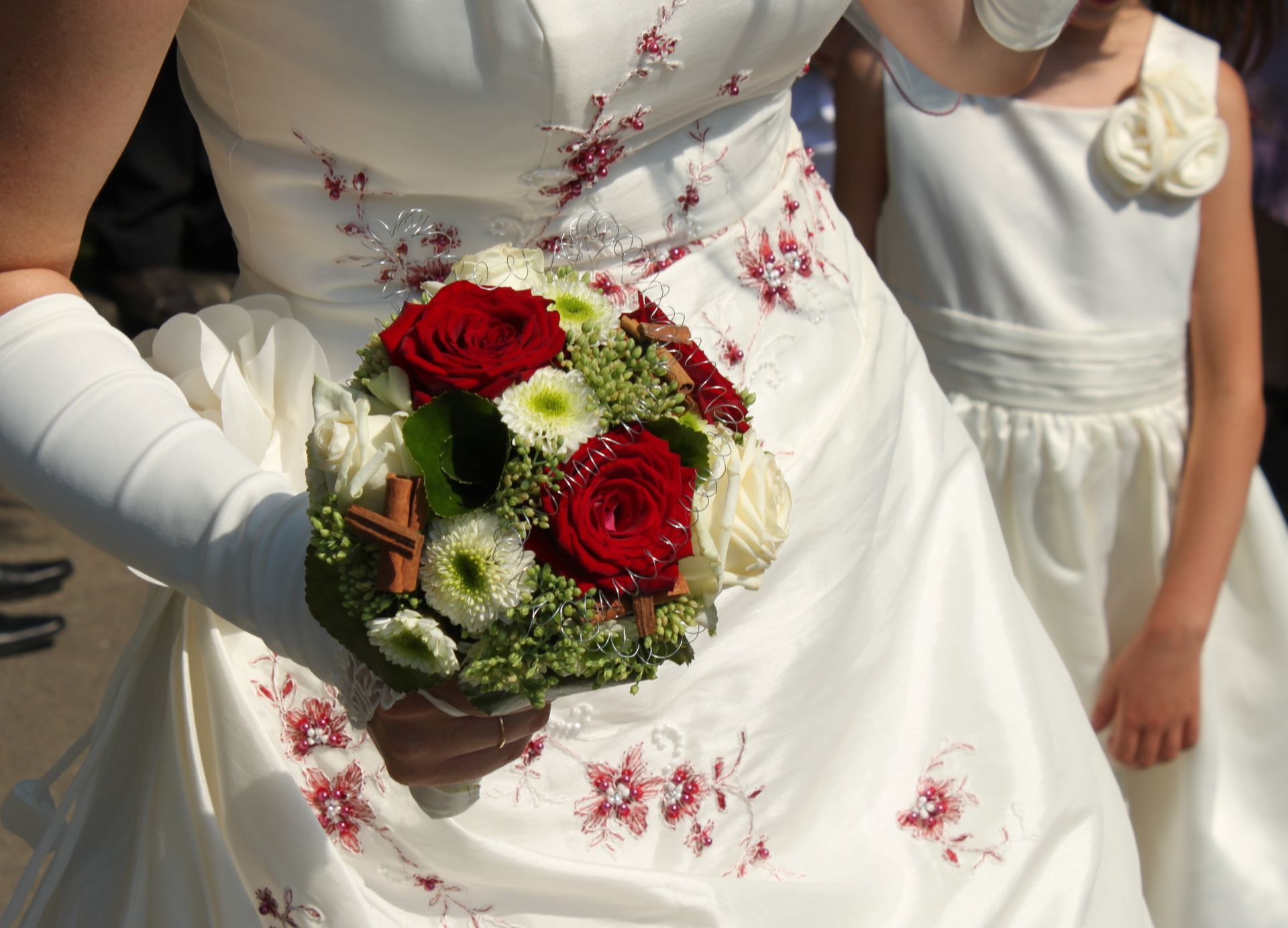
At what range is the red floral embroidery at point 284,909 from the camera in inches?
37.7

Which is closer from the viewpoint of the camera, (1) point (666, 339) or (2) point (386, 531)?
(2) point (386, 531)

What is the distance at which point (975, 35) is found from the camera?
128 centimetres

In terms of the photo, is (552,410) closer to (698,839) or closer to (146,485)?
(146,485)

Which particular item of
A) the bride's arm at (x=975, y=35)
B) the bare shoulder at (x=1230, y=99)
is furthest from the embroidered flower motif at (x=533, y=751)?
the bare shoulder at (x=1230, y=99)

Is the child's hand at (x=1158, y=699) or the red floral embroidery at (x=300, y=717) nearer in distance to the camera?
the red floral embroidery at (x=300, y=717)

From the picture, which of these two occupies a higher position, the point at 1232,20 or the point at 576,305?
the point at 576,305

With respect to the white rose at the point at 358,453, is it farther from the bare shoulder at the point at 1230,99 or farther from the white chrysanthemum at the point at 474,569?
the bare shoulder at the point at 1230,99

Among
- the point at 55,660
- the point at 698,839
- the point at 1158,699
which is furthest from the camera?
the point at 55,660

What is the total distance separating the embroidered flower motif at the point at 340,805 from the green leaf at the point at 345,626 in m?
0.31

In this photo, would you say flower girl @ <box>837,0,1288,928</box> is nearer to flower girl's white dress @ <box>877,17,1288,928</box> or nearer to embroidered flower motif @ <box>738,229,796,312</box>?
flower girl's white dress @ <box>877,17,1288,928</box>

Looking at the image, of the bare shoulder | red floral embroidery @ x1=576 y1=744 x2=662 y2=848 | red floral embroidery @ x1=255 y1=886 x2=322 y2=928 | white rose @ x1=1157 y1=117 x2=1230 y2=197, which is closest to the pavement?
red floral embroidery @ x1=255 y1=886 x2=322 y2=928

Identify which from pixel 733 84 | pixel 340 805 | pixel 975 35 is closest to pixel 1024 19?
pixel 975 35

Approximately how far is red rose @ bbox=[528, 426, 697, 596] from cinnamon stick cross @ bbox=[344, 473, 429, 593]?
7 cm

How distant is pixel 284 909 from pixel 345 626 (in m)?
0.36
